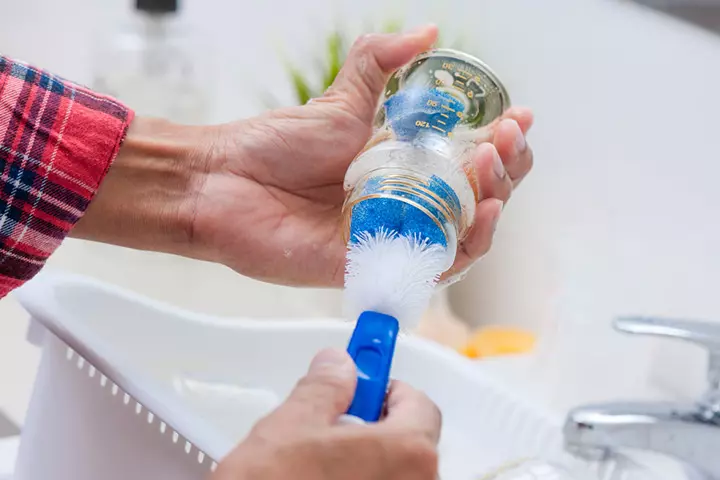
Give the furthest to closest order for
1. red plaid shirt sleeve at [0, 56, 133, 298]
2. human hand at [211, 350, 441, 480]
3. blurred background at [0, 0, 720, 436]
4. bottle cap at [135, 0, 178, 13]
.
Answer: bottle cap at [135, 0, 178, 13], blurred background at [0, 0, 720, 436], red plaid shirt sleeve at [0, 56, 133, 298], human hand at [211, 350, 441, 480]

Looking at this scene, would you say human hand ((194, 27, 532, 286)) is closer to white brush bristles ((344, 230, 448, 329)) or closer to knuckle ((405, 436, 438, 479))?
white brush bristles ((344, 230, 448, 329))

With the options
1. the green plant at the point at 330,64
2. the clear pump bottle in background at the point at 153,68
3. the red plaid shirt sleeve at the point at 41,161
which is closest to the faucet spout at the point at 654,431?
the red plaid shirt sleeve at the point at 41,161

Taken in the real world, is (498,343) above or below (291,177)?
below

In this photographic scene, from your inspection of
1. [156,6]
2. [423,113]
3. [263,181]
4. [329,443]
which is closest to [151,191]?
[263,181]

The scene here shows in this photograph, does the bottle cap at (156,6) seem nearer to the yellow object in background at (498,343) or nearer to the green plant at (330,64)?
the green plant at (330,64)

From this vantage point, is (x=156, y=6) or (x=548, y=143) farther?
(x=156, y=6)

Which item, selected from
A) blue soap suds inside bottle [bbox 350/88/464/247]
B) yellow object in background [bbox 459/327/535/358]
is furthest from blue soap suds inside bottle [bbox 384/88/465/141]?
yellow object in background [bbox 459/327/535/358]

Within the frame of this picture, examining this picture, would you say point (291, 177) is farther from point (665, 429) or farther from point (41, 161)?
point (665, 429)

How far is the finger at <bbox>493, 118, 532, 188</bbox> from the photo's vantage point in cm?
56

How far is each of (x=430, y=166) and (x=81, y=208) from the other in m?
0.23

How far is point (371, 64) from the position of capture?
1.98 ft

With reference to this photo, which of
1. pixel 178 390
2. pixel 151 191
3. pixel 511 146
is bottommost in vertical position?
pixel 178 390

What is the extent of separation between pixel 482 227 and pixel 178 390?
23 cm

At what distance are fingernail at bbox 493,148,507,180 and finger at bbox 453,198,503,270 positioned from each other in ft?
0.05
